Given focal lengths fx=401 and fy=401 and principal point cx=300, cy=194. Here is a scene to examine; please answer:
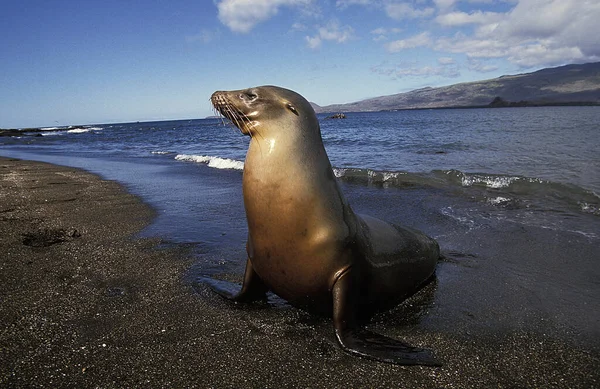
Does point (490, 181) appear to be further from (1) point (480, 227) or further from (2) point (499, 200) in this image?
(1) point (480, 227)

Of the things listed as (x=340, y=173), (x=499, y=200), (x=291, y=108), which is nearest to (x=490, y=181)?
(x=499, y=200)

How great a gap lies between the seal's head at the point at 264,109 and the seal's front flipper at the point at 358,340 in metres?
1.38

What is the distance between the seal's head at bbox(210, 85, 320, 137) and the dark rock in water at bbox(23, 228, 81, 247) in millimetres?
3580

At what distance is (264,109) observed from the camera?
11.7 ft

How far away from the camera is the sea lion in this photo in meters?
3.21

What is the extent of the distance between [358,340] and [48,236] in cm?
499

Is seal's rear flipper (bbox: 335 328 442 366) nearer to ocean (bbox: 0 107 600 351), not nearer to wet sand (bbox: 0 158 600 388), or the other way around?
wet sand (bbox: 0 158 600 388)

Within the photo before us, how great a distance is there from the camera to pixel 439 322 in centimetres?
362

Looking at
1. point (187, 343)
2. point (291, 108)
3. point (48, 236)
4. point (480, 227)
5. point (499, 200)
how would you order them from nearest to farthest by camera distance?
point (187, 343)
point (291, 108)
point (48, 236)
point (480, 227)
point (499, 200)

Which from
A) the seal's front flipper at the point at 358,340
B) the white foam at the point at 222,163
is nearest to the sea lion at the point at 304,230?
the seal's front flipper at the point at 358,340

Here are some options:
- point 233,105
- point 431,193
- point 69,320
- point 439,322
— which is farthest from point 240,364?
point 431,193

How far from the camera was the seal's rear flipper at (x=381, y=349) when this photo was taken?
9.52 feet

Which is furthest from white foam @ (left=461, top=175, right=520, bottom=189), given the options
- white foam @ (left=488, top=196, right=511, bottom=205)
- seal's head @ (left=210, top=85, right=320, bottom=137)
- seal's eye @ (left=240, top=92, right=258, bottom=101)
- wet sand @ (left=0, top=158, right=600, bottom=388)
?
seal's eye @ (left=240, top=92, right=258, bottom=101)

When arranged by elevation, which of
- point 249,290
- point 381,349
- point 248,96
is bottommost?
point 381,349
